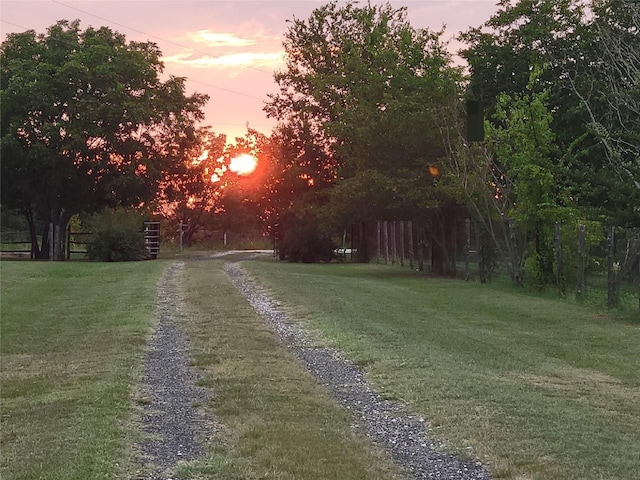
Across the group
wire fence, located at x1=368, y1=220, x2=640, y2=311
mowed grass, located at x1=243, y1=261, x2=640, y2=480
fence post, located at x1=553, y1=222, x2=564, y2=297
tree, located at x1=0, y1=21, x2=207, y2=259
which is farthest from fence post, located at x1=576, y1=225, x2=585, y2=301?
tree, located at x1=0, y1=21, x2=207, y2=259

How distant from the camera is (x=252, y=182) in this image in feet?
175

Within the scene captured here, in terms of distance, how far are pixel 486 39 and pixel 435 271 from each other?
7919 millimetres

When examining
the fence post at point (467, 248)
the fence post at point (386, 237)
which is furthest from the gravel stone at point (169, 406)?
the fence post at point (386, 237)

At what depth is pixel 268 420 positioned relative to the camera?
7273mm

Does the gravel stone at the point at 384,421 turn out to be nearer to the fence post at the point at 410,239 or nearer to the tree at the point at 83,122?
the fence post at the point at 410,239

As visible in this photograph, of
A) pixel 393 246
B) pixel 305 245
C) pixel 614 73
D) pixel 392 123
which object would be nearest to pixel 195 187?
pixel 305 245

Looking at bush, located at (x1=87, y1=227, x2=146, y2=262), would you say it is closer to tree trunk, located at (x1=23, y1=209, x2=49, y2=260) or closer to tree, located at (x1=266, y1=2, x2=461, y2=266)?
tree trunk, located at (x1=23, y1=209, x2=49, y2=260)

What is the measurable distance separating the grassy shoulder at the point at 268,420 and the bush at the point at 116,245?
23814 mm

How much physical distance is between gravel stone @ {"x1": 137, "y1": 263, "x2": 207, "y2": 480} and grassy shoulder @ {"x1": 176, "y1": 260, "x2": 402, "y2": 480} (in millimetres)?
161

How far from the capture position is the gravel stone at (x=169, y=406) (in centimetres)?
621

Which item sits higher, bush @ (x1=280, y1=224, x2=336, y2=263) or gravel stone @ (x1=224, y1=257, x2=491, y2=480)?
bush @ (x1=280, y1=224, x2=336, y2=263)

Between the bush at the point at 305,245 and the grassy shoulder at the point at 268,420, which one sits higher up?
the bush at the point at 305,245

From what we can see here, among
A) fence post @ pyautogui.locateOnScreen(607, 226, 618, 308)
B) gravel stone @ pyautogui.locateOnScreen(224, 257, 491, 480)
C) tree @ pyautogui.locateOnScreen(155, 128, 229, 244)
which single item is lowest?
gravel stone @ pyautogui.locateOnScreen(224, 257, 491, 480)

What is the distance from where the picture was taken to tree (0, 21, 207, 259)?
37.4 metres
